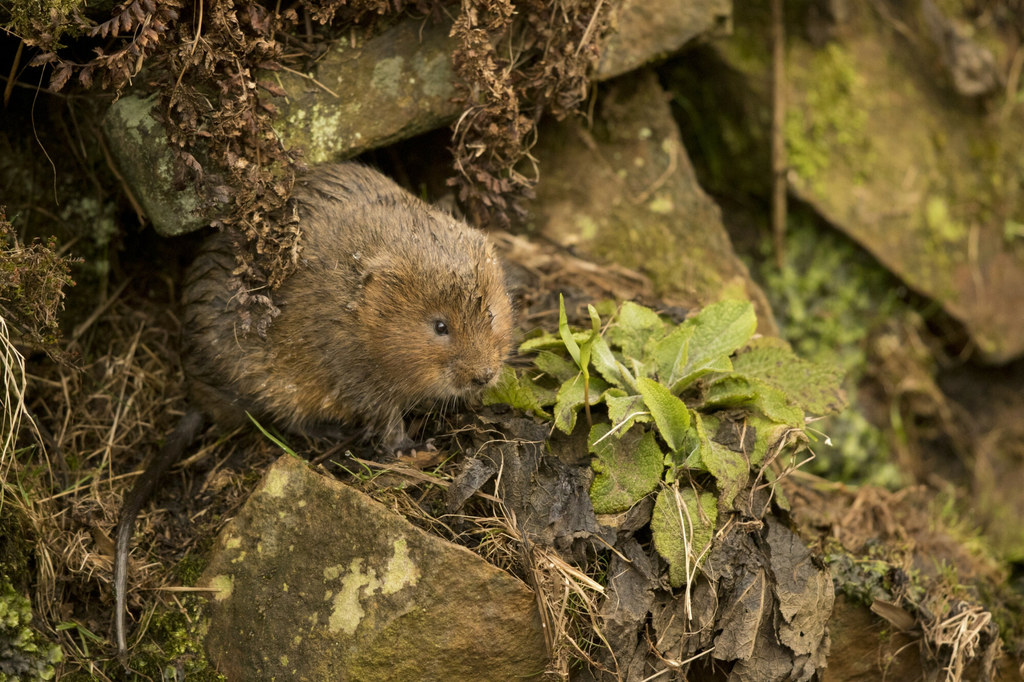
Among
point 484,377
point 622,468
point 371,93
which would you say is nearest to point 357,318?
point 484,377

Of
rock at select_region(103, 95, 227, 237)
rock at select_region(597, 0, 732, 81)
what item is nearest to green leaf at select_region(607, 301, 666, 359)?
rock at select_region(597, 0, 732, 81)

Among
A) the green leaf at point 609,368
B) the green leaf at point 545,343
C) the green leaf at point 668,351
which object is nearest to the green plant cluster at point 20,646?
the green leaf at point 545,343

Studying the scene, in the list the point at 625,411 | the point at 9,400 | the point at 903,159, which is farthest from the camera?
the point at 903,159

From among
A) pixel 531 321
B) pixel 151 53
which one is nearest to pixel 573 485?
pixel 531 321

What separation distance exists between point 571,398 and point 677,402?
0.49 meters

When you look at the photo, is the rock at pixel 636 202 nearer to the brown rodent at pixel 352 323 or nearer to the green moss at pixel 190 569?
the brown rodent at pixel 352 323

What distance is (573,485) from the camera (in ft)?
12.8

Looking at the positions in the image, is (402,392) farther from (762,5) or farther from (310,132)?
(762,5)

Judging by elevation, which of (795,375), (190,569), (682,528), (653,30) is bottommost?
(190,569)

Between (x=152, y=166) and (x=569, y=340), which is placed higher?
(x=152, y=166)

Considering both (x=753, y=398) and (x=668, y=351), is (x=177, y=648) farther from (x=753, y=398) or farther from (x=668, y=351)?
(x=753, y=398)

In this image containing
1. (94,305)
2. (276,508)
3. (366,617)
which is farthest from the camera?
(94,305)

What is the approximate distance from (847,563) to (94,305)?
404 centimetres

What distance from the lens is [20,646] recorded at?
11.6 feet
